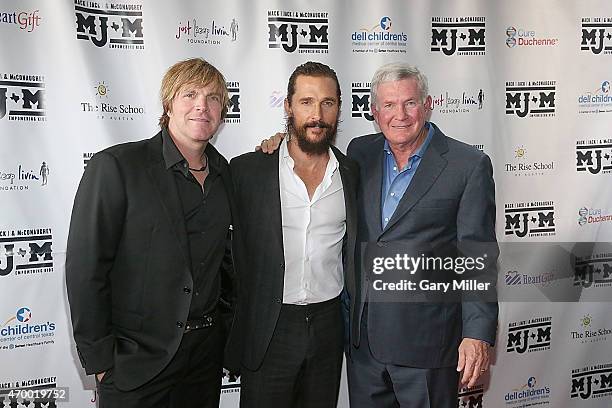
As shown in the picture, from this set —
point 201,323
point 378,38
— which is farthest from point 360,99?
point 201,323

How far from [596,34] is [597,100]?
0.41m

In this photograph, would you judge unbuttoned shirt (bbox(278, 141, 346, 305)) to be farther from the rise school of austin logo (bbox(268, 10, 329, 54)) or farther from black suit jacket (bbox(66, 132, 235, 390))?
the rise school of austin logo (bbox(268, 10, 329, 54))

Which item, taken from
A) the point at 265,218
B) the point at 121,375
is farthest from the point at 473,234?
the point at 121,375

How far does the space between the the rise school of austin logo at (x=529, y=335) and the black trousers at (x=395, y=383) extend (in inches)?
53.7

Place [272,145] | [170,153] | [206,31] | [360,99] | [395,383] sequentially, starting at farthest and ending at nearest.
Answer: [360,99], [206,31], [272,145], [395,383], [170,153]

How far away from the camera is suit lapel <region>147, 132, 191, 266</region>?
6.72ft

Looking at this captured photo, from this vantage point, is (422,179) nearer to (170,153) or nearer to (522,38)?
(170,153)

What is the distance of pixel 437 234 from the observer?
2.34 metres

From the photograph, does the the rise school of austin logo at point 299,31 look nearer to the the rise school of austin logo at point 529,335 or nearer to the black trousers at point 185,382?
the black trousers at point 185,382

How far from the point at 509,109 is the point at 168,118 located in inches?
87.7

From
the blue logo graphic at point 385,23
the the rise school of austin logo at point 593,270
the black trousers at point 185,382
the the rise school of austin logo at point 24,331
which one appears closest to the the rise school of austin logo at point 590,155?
the the rise school of austin logo at point 593,270

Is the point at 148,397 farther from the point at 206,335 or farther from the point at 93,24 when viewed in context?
the point at 93,24

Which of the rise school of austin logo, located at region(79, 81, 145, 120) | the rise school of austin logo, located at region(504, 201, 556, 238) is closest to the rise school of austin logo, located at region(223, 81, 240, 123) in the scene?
the rise school of austin logo, located at region(79, 81, 145, 120)

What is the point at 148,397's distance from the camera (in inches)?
82.8
